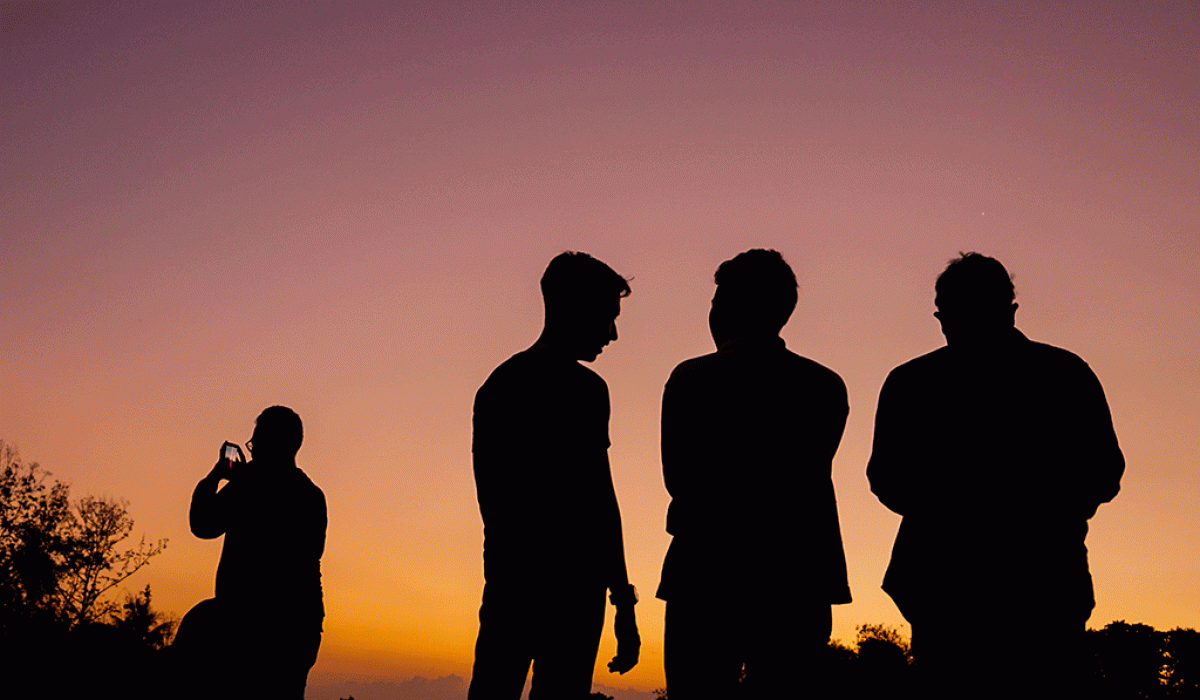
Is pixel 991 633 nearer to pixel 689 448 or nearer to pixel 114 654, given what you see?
pixel 689 448

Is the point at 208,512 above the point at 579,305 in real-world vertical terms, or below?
below

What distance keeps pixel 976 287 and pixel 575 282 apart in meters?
1.75

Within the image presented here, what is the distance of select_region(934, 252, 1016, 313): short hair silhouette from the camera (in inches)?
143

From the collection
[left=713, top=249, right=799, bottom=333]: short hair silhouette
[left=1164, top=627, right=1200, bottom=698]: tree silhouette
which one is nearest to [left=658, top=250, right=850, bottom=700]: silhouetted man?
[left=713, top=249, right=799, bottom=333]: short hair silhouette

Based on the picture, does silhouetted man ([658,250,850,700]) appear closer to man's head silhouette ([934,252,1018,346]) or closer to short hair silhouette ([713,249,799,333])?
short hair silhouette ([713,249,799,333])

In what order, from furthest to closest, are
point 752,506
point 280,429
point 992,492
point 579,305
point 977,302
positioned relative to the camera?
point 280,429 → point 579,305 → point 977,302 → point 992,492 → point 752,506

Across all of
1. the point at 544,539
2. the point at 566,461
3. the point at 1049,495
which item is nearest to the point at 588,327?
the point at 566,461

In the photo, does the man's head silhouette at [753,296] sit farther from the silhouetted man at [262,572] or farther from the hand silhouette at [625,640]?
the silhouetted man at [262,572]

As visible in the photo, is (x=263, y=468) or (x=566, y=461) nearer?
(x=566, y=461)

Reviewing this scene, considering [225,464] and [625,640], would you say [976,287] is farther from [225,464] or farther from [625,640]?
[225,464]

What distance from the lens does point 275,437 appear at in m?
5.32

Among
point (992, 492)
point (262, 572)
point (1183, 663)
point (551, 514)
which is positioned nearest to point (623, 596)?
point (551, 514)

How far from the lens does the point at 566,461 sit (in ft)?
11.7

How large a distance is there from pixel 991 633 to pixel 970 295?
1.39 meters
